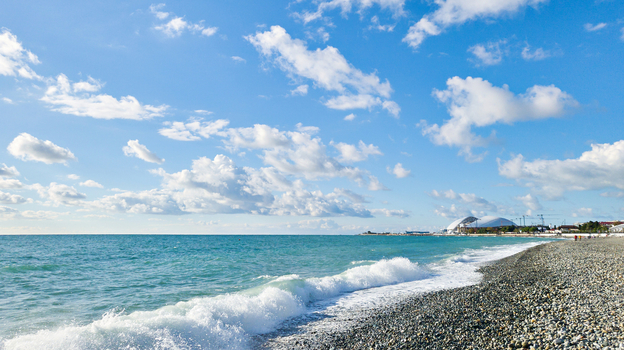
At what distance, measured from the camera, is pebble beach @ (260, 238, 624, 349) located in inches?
334

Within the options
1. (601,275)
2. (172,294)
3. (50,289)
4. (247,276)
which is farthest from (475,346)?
(50,289)

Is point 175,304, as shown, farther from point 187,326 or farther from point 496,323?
point 496,323

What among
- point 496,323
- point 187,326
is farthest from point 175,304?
point 496,323

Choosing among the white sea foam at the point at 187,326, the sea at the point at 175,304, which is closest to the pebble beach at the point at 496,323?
the white sea foam at the point at 187,326

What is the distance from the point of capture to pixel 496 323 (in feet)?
33.5

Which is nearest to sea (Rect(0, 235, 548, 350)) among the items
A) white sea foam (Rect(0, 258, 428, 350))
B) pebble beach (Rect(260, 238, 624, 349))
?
white sea foam (Rect(0, 258, 428, 350))

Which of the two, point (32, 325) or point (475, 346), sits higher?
point (475, 346)

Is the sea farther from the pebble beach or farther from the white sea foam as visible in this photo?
the pebble beach

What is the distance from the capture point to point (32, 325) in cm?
1225

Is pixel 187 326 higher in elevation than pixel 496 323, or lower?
lower

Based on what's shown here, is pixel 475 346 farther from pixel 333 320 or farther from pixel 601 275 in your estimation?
pixel 601 275

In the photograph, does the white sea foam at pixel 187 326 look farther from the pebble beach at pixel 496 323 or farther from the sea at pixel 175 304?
the pebble beach at pixel 496 323

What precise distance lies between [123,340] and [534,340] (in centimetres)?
1182

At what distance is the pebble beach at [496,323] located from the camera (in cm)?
848
